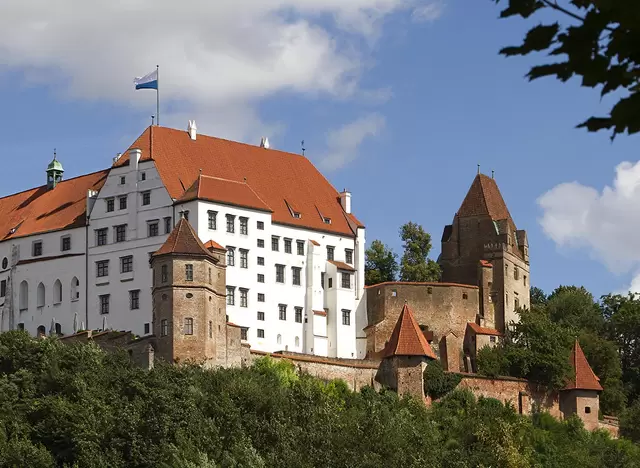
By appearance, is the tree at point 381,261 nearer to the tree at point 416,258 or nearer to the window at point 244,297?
the tree at point 416,258

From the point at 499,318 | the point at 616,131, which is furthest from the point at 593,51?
the point at 499,318

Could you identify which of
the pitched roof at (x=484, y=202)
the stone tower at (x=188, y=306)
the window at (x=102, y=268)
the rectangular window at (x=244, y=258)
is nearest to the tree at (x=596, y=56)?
the stone tower at (x=188, y=306)

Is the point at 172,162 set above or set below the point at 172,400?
above

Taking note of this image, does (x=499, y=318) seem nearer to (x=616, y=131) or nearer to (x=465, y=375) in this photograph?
(x=465, y=375)

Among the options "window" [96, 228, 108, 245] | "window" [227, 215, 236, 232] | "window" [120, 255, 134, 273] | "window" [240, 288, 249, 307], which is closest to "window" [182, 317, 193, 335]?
"window" [240, 288, 249, 307]

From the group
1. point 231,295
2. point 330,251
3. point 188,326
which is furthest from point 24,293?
point 188,326

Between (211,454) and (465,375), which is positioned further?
(465,375)

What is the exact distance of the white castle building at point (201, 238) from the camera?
62750 millimetres

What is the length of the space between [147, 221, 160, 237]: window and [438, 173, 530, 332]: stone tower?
16000 mm

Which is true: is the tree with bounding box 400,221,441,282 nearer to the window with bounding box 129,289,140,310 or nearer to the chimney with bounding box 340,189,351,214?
the chimney with bounding box 340,189,351,214

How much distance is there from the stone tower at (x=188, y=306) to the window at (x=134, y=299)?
5140 millimetres

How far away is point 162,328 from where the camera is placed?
56.1 metres

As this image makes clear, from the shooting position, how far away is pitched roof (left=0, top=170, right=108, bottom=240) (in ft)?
224

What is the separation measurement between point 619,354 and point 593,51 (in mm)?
73124
